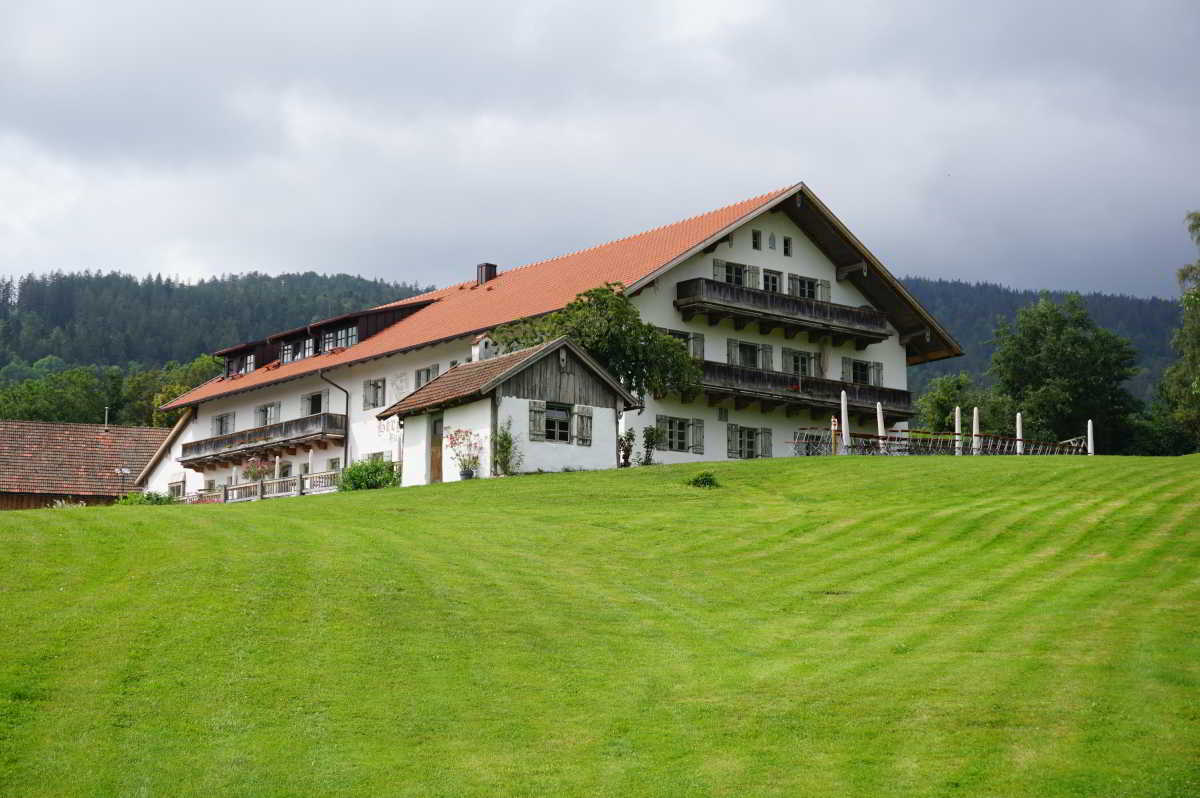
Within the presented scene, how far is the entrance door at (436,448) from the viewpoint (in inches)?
1719

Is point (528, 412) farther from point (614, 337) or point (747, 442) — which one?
point (747, 442)

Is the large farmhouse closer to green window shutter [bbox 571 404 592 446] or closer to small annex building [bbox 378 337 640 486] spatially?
small annex building [bbox 378 337 640 486]

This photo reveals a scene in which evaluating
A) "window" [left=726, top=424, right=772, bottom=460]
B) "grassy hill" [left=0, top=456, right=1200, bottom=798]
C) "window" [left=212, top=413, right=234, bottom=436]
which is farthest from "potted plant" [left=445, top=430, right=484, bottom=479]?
"window" [left=212, top=413, right=234, bottom=436]

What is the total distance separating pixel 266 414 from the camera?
67.3 metres

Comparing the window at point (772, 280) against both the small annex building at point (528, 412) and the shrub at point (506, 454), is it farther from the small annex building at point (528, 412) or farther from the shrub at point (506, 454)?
the shrub at point (506, 454)

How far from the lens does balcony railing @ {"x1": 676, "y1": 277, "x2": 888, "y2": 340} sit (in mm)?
54188

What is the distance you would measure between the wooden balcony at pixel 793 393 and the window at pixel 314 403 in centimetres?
1809

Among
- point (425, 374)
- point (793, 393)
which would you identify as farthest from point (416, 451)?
point (793, 393)

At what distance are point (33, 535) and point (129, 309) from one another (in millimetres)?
176123

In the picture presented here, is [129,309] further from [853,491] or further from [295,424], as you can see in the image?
[853,491]

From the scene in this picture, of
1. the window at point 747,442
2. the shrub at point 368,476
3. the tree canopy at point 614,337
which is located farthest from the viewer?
the window at point 747,442

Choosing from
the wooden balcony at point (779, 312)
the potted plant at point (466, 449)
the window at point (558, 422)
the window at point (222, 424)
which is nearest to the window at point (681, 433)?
the wooden balcony at point (779, 312)

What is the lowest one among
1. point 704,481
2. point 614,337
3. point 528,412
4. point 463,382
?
point 704,481

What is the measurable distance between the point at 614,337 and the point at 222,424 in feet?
96.9
